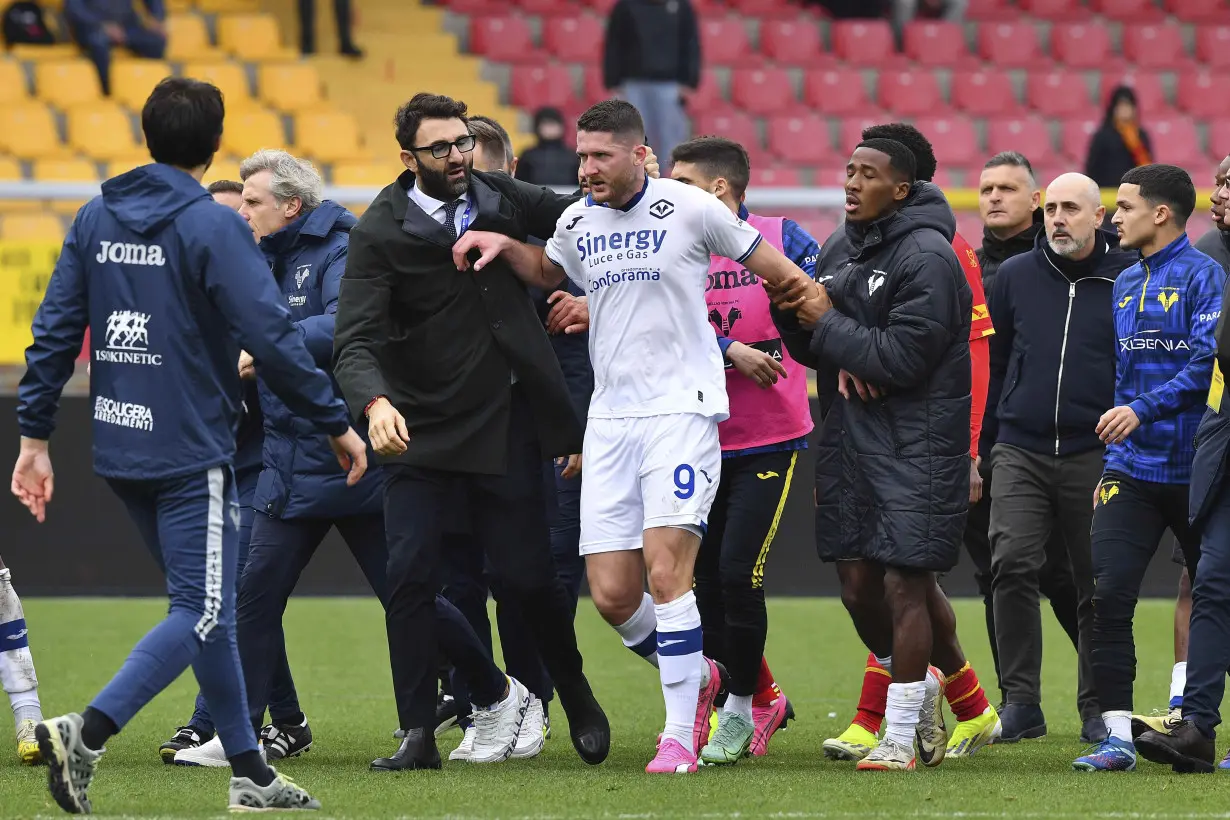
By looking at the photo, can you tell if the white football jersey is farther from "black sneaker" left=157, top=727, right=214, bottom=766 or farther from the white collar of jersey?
"black sneaker" left=157, top=727, right=214, bottom=766

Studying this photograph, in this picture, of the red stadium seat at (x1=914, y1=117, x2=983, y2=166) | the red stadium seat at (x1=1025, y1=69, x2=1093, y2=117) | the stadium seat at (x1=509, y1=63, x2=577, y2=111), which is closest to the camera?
the red stadium seat at (x1=914, y1=117, x2=983, y2=166)

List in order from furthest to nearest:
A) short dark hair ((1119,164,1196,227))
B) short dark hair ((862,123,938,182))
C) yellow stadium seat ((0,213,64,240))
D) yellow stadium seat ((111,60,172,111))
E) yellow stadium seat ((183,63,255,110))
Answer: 1. yellow stadium seat ((183,63,255,110))
2. yellow stadium seat ((111,60,172,111))
3. yellow stadium seat ((0,213,64,240))
4. short dark hair ((1119,164,1196,227))
5. short dark hair ((862,123,938,182))

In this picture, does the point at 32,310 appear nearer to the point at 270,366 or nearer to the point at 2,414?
the point at 2,414

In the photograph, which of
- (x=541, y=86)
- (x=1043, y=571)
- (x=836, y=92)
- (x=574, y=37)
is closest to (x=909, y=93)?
(x=836, y=92)

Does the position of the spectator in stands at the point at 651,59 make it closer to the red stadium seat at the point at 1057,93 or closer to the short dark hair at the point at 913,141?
the red stadium seat at the point at 1057,93

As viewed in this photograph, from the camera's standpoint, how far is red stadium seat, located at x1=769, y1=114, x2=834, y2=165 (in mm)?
16625

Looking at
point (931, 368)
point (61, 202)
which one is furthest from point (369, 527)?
point (61, 202)

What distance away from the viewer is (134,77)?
15531 millimetres

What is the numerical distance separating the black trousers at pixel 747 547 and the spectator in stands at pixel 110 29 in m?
10.1

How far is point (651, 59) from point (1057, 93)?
5.51 meters

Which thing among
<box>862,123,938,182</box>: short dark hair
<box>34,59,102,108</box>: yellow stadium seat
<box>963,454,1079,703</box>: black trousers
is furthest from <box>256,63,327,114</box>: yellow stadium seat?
<box>862,123,938,182</box>: short dark hair

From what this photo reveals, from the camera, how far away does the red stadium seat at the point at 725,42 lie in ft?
59.4

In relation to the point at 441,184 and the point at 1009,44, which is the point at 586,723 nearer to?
the point at 441,184

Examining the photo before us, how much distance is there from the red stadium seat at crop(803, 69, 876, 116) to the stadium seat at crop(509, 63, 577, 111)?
2.29 metres
